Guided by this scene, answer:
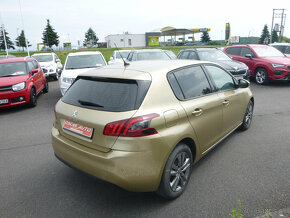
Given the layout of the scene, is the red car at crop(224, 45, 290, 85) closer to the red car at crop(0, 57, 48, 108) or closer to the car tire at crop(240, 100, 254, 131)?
the car tire at crop(240, 100, 254, 131)

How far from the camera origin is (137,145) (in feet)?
7.55

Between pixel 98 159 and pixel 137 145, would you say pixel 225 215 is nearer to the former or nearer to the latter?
pixel 137 145

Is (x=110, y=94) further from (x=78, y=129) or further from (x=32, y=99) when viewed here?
(x=32, y=99)

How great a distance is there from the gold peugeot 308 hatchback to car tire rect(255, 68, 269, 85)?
8.58 metres

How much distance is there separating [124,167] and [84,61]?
731 cm

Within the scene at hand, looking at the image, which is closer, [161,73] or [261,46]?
[161,73]

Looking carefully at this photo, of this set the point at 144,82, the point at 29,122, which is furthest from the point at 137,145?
the point at 29,122

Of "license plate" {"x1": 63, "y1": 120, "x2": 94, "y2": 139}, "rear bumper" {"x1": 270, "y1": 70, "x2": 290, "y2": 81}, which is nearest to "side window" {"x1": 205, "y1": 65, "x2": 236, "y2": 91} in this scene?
"license plate" {"x1": 63, "y1": 120, "x2": 94, "y2": 139}

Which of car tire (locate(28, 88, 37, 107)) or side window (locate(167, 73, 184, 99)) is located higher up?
side window (locate(167, 73, 184, 99))

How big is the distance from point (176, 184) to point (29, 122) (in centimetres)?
487

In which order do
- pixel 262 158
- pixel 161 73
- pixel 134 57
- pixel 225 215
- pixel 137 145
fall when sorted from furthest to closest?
pixel 134 57, pixel 262 158, pixel 161 73, pixel 225 215, pixel 137 145

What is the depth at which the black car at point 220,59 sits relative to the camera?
30.2ft

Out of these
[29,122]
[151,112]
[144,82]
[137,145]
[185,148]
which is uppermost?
[144,82]

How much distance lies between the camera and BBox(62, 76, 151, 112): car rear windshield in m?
2.45
